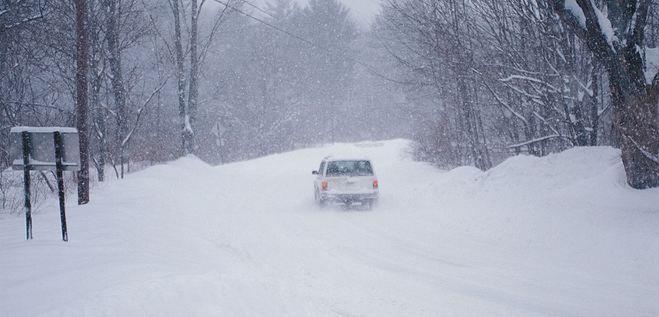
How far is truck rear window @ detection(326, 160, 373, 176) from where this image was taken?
1529 cm

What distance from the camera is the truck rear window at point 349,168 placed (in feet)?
50.2

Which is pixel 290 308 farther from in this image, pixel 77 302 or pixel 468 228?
A: pixel 468 228

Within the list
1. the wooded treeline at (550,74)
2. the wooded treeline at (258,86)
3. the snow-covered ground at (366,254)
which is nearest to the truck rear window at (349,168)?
the snow-covered ground at (366,254)

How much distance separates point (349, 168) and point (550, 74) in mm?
6622

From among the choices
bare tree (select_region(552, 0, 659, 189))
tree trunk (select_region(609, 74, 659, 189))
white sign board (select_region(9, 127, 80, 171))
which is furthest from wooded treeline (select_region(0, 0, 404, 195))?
tree trunk (select_region(609, 74, 659, 189))

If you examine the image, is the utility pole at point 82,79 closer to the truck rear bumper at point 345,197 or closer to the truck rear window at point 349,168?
the truck rear bumper at point 345,197

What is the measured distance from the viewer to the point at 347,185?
1493 cm

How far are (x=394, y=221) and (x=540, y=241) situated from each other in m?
4.07

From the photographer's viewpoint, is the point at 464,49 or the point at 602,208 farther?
the point at 464,49

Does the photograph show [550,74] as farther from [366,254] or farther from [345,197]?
[366,254]

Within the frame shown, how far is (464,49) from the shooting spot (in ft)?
50.3

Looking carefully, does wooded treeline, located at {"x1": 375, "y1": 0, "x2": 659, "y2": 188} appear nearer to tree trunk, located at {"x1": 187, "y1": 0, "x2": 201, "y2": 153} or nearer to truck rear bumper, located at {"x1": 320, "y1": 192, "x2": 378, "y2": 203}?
truck rear bumper, located at {"x1": 320, "y1": 192, "x2": 378, "y2": 203}

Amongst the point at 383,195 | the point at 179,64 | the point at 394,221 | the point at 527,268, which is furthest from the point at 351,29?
the point at 527,268

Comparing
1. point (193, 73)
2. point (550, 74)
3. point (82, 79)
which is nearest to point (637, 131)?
point (550, 74)
